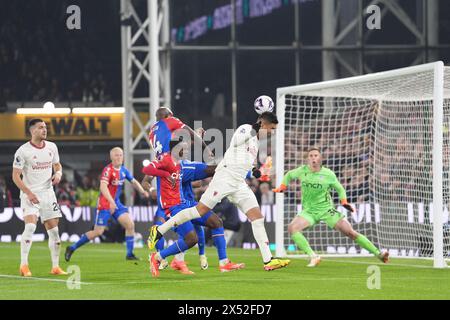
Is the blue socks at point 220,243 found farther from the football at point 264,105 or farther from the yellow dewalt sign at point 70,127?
the yellow dewalt sign at point 70,127

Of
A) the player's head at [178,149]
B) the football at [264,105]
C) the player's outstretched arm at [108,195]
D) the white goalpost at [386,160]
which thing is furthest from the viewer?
the player's outstretched arm at [108,195]

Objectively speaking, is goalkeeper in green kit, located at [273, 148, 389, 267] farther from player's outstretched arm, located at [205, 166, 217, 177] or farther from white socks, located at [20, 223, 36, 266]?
white socks, located at [20, 223, 36, 266]

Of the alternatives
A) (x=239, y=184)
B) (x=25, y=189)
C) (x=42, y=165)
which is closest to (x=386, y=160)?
(x=239, y=184)

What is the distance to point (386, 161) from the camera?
20969 millimetres

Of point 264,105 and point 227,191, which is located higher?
point 264,105

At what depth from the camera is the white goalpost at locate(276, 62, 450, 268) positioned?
717 inches

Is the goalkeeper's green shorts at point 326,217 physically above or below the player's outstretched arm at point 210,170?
below

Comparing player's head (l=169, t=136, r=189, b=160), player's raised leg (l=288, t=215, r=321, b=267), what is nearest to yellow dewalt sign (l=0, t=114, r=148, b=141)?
player's raised leg (l=288, t=215, r=321, b=267)

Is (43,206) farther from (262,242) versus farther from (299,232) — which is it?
(299,232)

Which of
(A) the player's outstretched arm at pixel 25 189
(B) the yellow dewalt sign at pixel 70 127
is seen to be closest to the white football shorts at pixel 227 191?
(A) the player's outstretched arm at pixel 25 189

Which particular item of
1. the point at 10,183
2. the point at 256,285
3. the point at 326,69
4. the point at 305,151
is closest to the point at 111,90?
the point at 10,183

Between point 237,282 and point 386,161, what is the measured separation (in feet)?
26.8

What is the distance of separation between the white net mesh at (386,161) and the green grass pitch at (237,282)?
51.5 inches

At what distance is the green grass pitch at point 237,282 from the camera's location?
38.5ft
